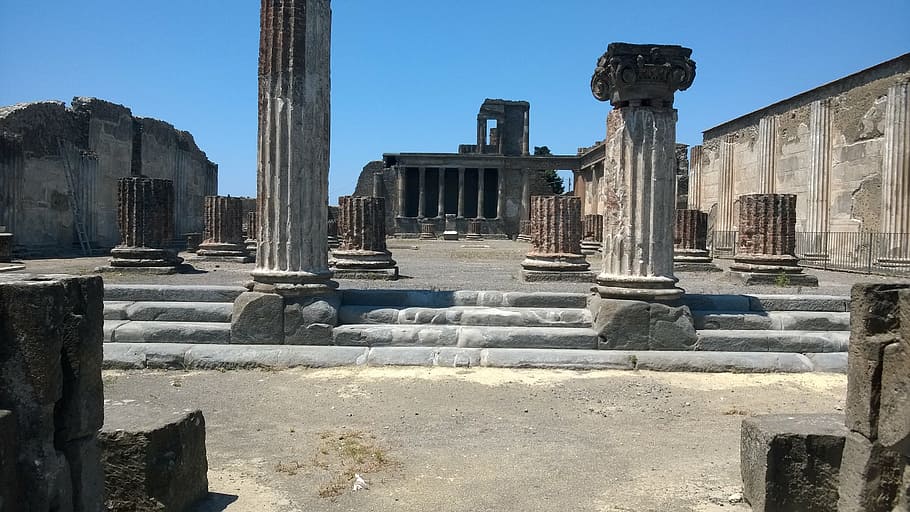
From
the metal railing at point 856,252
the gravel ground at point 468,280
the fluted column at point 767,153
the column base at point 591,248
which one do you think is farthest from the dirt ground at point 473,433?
the fluted column at point 767,153

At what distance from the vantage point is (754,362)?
7.52 meters

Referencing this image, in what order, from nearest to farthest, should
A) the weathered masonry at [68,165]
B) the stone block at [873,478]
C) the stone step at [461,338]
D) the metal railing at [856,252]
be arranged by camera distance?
the stone block at [873,478], the stone step at [461,338], the metal railing at [856,252], the weathered masonry at [68,165]

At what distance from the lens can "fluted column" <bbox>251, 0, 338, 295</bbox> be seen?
801 cm

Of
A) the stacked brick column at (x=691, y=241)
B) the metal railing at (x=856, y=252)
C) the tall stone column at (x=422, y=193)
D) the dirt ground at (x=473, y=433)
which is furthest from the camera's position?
the tall stone column at (x=422, y=193)

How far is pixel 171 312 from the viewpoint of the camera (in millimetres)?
8453

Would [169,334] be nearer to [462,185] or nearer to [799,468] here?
[799,468]

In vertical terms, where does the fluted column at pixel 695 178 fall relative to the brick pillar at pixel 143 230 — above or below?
above

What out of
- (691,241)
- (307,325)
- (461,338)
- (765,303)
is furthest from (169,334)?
(691,241)

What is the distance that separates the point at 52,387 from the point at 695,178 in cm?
3123

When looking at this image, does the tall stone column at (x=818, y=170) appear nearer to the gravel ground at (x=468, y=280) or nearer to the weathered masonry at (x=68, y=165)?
the gravel ground at (x=468, y=280)

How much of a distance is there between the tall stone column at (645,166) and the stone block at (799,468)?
4477 mm

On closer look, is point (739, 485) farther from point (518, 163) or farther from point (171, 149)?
point (518, 163)

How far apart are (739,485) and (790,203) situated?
10.4m

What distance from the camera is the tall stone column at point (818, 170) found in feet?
68.9
